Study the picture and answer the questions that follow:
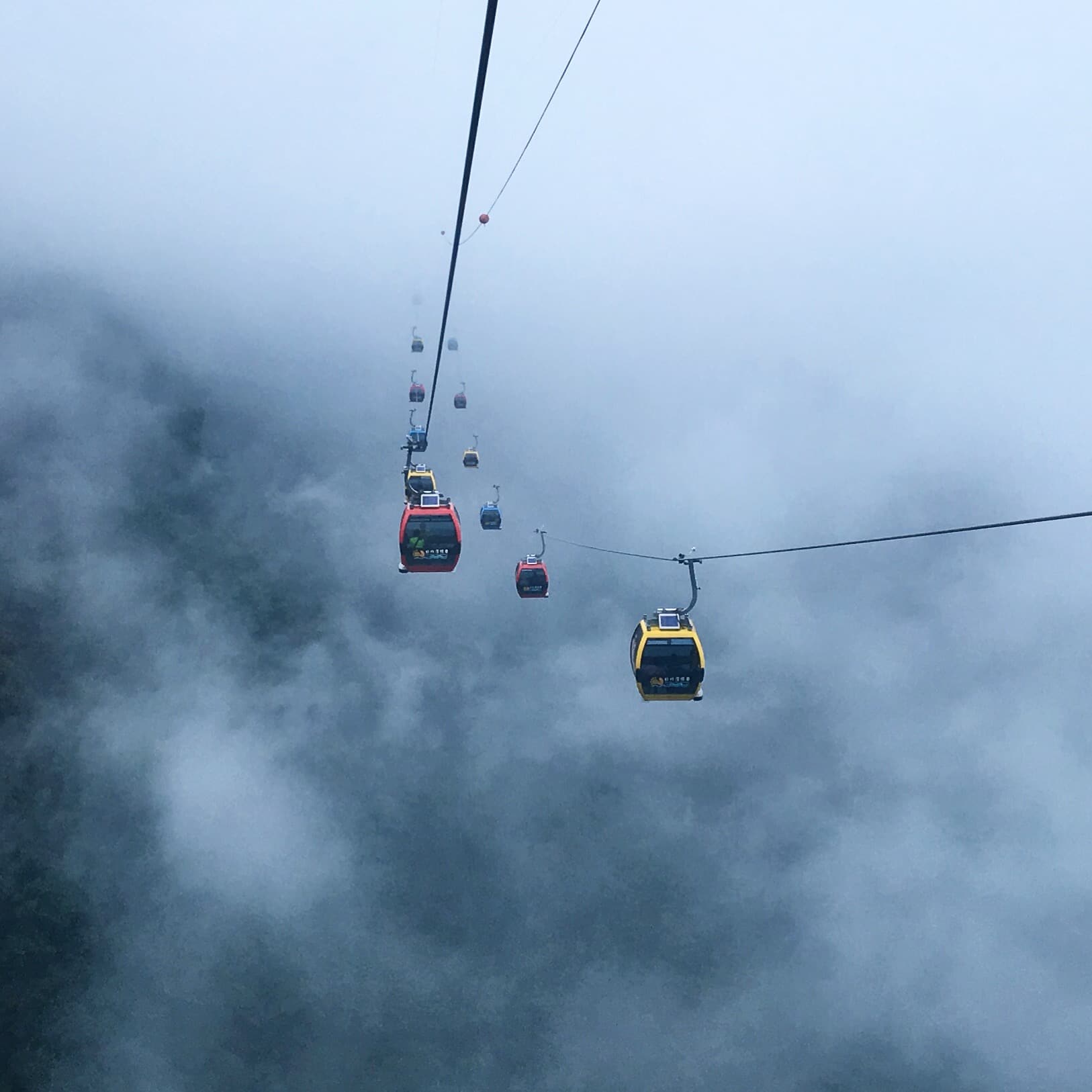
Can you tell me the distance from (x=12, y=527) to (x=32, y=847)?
8303 cm

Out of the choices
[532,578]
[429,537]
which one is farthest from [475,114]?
[532,578]

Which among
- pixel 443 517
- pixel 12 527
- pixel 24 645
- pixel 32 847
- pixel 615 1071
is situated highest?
pixel 12 527

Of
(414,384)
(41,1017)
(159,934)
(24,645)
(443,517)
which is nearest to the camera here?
(443,517)

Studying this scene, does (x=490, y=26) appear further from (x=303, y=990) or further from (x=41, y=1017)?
(x=303, y=990)

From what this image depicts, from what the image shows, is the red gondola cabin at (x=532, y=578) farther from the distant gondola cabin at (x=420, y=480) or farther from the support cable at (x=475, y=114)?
the support cable at (x=475, y=114)

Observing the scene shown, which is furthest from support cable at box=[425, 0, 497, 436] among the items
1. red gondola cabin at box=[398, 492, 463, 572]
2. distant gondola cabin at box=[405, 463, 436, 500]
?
distant gondola cabin at box=[405, 463, 436, 500]

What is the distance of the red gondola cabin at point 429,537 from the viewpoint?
99.3 ft

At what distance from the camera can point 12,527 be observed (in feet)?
604

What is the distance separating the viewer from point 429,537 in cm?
3041

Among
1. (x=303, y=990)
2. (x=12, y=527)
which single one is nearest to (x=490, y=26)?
(x=12, y=527)

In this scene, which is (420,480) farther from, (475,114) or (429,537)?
(475,114)

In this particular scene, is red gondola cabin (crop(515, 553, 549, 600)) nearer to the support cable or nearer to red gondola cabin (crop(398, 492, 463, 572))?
red gondola cabin (crop(398, 492, 463, 572))

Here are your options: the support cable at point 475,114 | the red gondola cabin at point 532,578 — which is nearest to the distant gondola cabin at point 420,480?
the red gondola cabin at point 532,578

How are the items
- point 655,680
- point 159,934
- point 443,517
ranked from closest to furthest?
1. point 655,680
2. point 443,517
3. point 159,934
